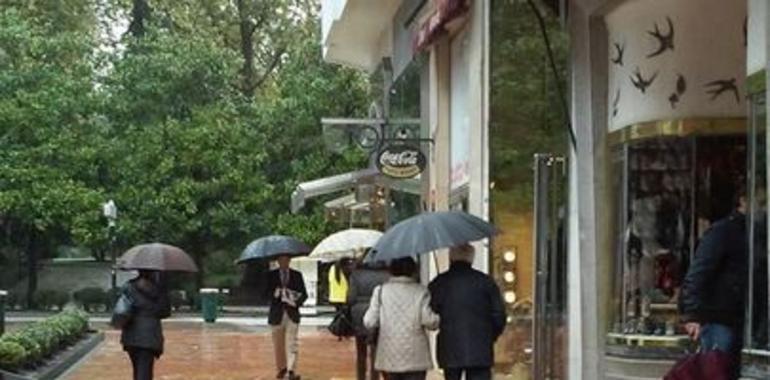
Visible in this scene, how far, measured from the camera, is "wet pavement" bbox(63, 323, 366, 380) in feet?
61.7

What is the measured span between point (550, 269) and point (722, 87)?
2936 mm

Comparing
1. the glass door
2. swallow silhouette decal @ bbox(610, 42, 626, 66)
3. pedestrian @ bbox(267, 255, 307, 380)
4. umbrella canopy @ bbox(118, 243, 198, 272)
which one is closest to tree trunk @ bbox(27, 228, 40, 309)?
pedestrian @ bbox(267, 255, 307, 380)

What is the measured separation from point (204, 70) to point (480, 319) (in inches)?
1414

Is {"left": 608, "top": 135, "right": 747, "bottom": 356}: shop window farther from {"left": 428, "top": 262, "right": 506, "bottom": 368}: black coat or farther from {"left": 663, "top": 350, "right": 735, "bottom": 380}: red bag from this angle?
{"left": 663, "top": 350, "right": 735, "bottom": 380}: red bag

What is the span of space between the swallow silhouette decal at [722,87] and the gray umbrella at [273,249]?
23.0ft

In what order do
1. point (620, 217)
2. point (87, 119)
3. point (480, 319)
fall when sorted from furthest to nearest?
1. point (87, 119)
2. point (620, 217)
3. point (480, 319)

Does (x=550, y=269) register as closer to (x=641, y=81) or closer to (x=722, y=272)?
(x=641, y=81)

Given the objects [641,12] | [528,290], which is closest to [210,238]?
[528,290]

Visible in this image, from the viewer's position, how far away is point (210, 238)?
47.0 meters

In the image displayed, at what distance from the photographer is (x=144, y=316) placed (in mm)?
12867

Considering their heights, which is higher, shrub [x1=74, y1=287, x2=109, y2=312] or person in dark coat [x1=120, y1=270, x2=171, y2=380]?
person in dark coat [x1=120, y1=270, x2=171, y2=380]

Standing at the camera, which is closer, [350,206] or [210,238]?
[350,206]

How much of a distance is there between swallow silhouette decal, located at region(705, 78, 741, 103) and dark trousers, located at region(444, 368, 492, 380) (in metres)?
2.91

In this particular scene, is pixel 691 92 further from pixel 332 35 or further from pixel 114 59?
pixel 114 59
